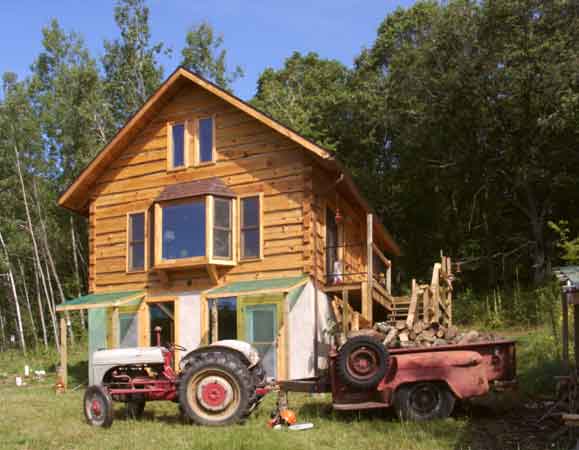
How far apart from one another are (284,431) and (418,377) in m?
2.20

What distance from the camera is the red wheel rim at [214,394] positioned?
1066cm

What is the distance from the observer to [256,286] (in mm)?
16625

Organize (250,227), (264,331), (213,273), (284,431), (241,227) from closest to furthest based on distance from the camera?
(284,431) < (264,331) < (213,273) < (250,227) < (241,227)

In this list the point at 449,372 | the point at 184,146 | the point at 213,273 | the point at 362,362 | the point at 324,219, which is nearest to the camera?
the point at 449,372

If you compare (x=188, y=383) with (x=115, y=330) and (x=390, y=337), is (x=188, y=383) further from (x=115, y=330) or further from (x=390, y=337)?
(x=115, y=330)

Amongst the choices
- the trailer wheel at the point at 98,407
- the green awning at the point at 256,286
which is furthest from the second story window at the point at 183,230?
the trailer wheel at the point at 98,407

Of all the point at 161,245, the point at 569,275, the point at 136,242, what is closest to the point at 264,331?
the point at 161,245

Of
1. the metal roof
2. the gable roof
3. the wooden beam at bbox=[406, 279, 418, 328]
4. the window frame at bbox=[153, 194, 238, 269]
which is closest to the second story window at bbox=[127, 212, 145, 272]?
the window frame at bbox=[153, 194, 238, 269]

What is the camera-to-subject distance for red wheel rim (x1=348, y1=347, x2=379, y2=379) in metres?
10.8

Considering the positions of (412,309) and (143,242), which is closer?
(412,309)

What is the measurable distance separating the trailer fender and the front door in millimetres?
6315

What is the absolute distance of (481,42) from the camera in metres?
27.4

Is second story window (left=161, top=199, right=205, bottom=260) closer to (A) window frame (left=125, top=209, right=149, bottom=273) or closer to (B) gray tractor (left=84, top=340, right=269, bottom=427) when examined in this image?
(A) window frame (left=125, top=209, right=149, bottom=273)

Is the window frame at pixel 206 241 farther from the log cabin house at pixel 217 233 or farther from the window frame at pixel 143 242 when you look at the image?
the window frame at pixel 143 242
